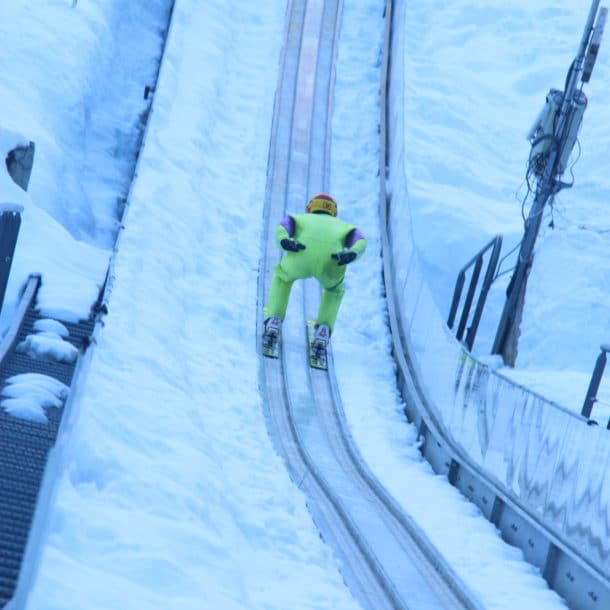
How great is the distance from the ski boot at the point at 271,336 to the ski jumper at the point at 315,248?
0.05 metres

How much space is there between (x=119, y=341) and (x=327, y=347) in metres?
3.49

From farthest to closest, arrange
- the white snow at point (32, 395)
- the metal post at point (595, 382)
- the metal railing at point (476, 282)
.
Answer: the metal railing at point (476, 282) → the metal post at point (595, 382) → the white snow at point (32, 395)

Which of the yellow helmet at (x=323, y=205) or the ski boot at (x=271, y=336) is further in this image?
the yellow helmet at (x=323, y=205)

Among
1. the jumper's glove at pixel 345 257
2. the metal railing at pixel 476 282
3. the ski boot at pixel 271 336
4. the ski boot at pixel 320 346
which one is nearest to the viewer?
the jumper's glove at pixel 345 257

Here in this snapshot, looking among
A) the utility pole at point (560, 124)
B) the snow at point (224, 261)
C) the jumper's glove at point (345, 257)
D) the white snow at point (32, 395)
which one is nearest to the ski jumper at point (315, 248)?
the jumper's glove at point (345, 257)

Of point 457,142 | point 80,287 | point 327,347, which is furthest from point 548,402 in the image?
point 457,142

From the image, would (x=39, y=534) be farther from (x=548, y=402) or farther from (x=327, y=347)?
(x=327, y=347)

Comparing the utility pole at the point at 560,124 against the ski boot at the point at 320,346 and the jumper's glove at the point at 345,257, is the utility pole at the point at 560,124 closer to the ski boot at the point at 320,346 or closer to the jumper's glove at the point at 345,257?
the jumper's glove at the point at 345,257

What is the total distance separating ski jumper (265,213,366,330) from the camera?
9.60m

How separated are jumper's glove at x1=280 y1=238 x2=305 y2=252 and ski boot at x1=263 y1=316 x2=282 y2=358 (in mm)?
583

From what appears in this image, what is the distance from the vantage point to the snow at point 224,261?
4.80 m

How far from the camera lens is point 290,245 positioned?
31.1ft

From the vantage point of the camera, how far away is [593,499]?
611 centimetres

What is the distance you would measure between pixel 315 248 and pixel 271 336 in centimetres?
78
